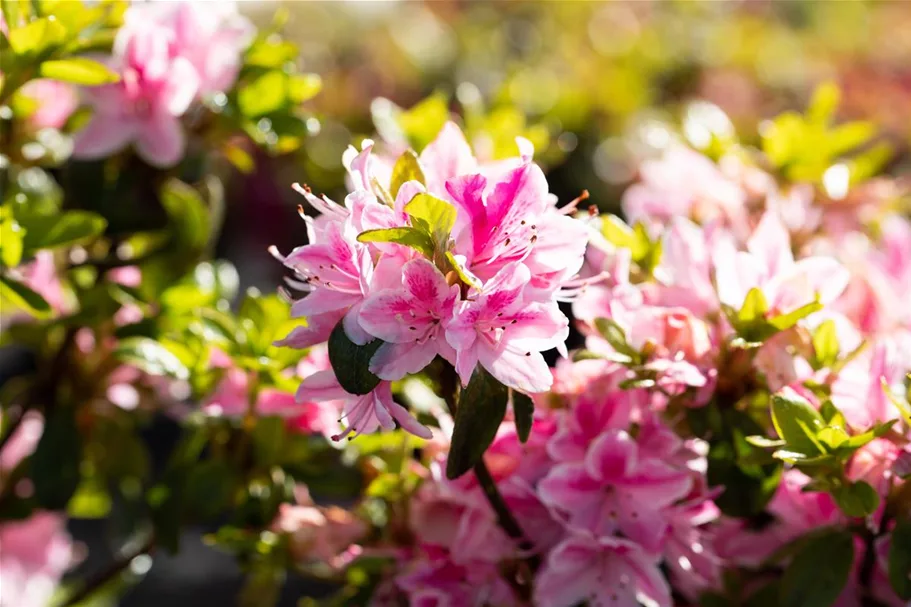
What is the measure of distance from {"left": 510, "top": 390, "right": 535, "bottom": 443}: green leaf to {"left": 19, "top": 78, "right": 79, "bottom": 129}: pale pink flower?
0.59 metres

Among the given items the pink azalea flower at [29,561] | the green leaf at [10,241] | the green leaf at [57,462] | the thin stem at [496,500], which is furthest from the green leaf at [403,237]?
the pink azalea flower at [29,561]

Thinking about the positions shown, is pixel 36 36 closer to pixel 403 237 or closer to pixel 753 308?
pixel 403 237

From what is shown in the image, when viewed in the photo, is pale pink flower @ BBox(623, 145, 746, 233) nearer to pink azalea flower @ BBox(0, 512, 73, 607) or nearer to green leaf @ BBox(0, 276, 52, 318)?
green leaf @ BBox(0, 276, 52, 318)

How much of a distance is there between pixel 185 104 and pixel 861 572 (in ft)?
2.31

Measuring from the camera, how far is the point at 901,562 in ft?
2.49

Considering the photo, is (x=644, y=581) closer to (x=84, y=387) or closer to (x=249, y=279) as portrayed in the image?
(x=84, y=387)

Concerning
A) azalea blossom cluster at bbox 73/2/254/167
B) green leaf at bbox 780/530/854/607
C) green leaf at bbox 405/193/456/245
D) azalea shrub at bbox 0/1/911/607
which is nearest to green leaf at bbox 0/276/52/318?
azalea shrub at bbox 0/1/911/607

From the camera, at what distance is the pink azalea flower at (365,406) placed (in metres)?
0.69

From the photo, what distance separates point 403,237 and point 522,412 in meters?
0.17

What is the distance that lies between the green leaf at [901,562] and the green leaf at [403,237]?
40cm

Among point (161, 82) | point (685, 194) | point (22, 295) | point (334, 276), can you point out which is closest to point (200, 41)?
point (161, 82)

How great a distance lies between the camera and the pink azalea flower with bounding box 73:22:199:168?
950 millimetres

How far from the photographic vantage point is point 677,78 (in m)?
2.81

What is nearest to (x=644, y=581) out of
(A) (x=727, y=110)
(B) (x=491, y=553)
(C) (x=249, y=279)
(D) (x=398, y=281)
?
(B) (x=491, y=553)
